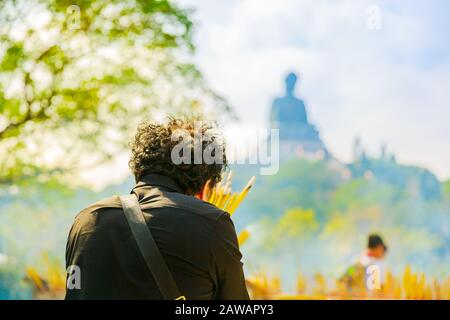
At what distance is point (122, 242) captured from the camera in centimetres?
159

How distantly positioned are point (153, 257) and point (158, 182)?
0.24 metres

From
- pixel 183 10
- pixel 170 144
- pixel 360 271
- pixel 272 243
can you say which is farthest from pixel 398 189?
pixel 170 144

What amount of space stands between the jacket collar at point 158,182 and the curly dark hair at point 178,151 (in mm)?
16

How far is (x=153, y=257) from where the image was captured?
156cm

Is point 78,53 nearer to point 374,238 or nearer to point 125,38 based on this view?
point 125,38

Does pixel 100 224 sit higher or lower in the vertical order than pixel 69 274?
higher

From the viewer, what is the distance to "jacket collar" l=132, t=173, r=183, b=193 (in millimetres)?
1728

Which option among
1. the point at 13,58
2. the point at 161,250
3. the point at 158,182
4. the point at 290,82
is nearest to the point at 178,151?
the point at 158,182

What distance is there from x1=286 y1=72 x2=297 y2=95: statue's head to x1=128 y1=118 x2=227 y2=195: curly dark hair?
29.9 ft

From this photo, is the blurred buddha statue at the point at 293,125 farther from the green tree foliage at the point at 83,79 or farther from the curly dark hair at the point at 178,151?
the curly dark hair at the point at 178,151

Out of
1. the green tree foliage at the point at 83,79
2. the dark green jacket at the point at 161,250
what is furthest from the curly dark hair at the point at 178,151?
the green tree foliage at the point at 83,79

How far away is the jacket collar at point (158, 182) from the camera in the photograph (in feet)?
5.67
